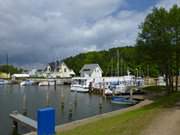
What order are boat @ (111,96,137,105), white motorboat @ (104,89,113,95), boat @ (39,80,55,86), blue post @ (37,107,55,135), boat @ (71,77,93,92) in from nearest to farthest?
1. blue post @ (37,107,55,135)
2. boat @ (111,96,137,105)
3. white motorboat @ (104,89,113,95)
4. boat @ (71,77,93,92)
5. boat @ (39,80,55,86)

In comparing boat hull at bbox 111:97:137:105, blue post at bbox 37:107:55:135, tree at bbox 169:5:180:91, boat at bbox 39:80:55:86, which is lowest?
boat hull at bbox 111:97:137:105

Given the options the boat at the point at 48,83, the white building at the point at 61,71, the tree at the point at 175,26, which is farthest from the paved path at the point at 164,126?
the white building at the point at 61,71

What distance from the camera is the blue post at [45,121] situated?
32.8 feet

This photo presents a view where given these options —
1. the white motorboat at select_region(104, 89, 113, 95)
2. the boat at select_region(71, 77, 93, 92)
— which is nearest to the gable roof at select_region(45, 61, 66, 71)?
the boat at select_region(71, 77, 93, 92)

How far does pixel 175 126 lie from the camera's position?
55.0 feet

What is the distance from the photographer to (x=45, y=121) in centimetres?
1009

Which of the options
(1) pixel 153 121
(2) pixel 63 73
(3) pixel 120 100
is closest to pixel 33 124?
(1) pixel 153 121

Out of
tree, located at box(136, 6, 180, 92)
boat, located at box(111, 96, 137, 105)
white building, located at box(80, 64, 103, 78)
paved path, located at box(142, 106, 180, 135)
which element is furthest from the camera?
white building, located at box(80, 64, 103, 78)

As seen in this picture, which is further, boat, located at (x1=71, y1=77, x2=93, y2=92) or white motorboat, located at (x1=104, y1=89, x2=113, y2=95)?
boat, located at (x1=71, y1=77, x2=93, y2=92)

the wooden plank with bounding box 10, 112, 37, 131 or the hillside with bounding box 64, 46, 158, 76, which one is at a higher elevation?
the hillside with bounding box 64, 46, 158, 76

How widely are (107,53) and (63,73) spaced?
81.2ft

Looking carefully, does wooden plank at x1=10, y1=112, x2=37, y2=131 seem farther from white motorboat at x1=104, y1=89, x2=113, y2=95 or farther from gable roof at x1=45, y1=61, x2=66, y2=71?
gable roof at x1=45, y1=61, x2=66, y2=71

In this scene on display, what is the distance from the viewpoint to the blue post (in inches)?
393

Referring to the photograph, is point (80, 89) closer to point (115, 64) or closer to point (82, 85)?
point (82, 85)
